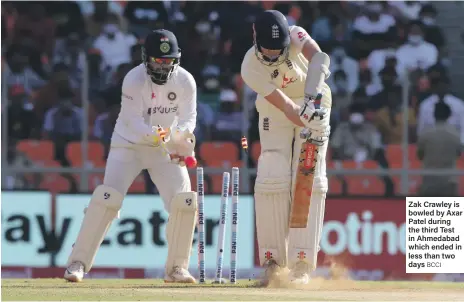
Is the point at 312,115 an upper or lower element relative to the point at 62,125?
lower

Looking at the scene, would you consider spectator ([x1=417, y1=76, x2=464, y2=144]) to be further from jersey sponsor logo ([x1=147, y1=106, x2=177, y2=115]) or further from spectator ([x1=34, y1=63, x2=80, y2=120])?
jersey sponsor logo ([x1=147, y1=106, x2=177, y2=115])

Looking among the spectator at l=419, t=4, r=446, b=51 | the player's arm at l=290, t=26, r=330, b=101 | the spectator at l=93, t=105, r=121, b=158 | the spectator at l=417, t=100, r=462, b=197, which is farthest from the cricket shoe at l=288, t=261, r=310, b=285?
the spectator at l=419, t=4, r=446, b=51

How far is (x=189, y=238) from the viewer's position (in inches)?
427

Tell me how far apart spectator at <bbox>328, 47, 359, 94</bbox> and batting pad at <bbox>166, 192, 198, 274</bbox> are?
556cm

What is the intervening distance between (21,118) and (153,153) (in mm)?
4929

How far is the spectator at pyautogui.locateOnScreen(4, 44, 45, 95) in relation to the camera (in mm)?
16141

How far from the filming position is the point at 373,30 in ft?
55.7

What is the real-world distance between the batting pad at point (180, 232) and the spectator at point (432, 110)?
477 cm

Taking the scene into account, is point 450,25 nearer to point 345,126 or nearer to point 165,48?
point 345,126

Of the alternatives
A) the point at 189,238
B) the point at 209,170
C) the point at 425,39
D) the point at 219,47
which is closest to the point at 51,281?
the point at 189,238

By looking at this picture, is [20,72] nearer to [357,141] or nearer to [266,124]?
[357,141]

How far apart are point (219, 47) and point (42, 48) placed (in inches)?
90.0

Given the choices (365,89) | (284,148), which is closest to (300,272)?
(284,148)

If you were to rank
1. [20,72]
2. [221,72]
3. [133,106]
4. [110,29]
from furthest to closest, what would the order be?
[110,29]
[20,72]
[221,72]
[133,106]
